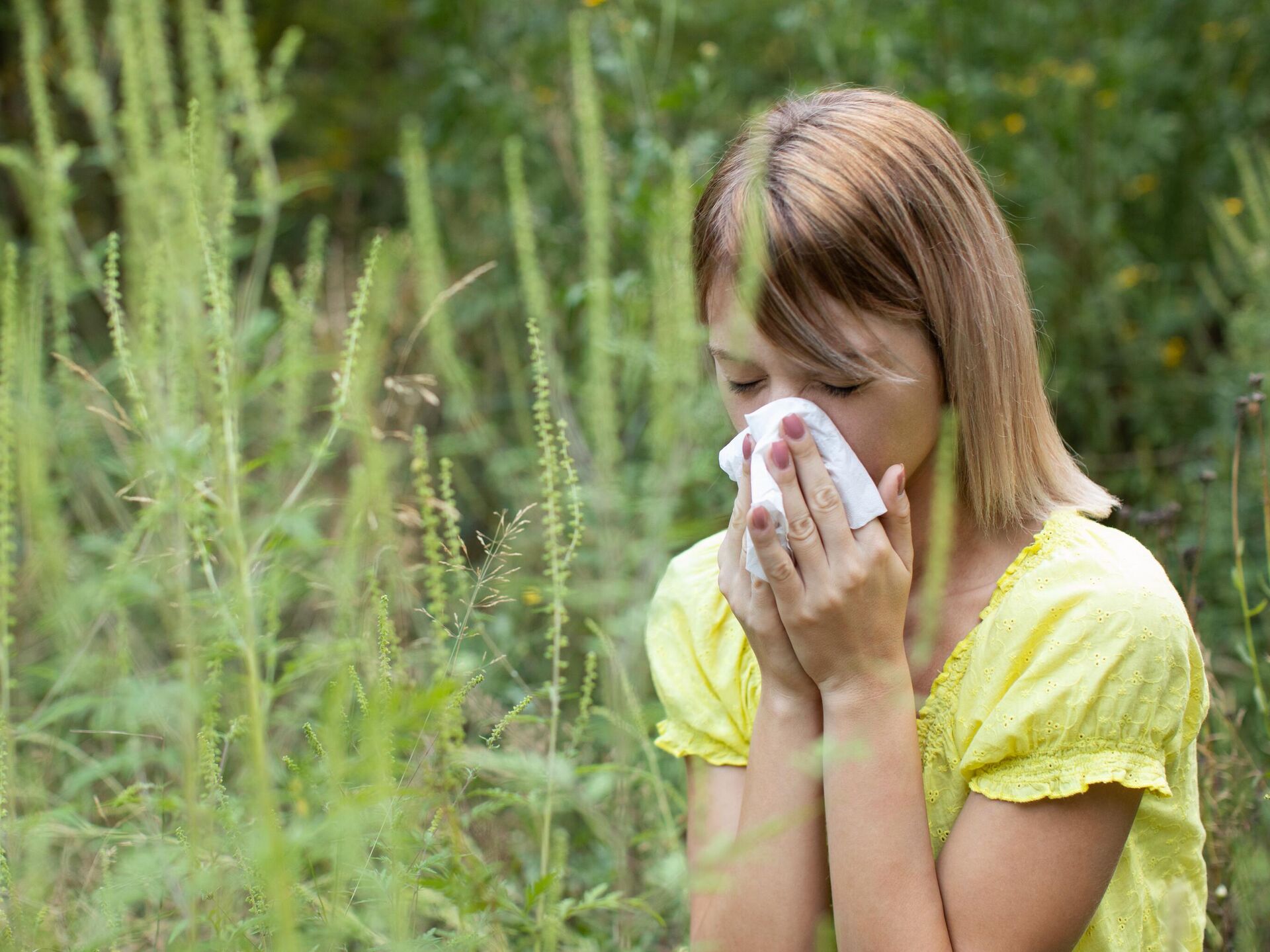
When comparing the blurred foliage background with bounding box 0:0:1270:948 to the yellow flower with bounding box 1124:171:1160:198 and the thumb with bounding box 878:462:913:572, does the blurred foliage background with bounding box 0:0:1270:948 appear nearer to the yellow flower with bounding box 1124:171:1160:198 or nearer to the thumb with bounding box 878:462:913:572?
the yellow flower with bounding box 1124:171:1160:198

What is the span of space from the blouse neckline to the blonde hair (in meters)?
0.06

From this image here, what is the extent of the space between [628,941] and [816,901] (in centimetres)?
29

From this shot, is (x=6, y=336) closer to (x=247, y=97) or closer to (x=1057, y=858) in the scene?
(x=247, y=97)

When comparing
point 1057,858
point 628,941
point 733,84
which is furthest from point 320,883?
point 733,84

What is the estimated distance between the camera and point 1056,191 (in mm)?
3672

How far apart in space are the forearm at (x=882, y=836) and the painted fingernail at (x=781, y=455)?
261 millimetres

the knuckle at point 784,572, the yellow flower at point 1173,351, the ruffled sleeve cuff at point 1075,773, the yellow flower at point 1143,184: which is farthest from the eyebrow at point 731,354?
the yellow flower at point 1143,184

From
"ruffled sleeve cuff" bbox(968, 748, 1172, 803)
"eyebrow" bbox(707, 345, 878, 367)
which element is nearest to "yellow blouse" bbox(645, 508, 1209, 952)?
"ruffled sleeve cuff" bbox(968, 748, 1172, 803)

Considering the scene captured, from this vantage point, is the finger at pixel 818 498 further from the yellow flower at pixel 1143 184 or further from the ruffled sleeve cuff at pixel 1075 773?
the yellow flower at pixel 1143 184

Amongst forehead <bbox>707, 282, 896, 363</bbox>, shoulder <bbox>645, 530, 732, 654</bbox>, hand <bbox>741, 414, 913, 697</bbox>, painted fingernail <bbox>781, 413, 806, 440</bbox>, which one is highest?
forehead <bbox>707, 282, 896, 363</bbox>

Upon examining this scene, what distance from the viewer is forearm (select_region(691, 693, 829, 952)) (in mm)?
1224

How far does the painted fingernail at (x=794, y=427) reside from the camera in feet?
3.98

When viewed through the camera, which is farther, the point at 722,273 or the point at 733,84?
the point at 733,84

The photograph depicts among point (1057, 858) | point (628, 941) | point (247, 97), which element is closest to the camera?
point (1057, 858)
